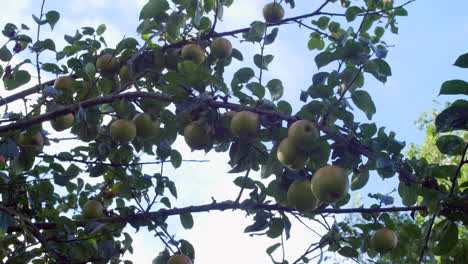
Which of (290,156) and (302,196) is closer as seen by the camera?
(290,156)

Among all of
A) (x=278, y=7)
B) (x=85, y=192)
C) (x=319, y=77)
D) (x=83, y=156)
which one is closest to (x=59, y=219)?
(x=83, y=156)

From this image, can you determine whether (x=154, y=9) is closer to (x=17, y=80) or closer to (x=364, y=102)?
(x=17, y=80)

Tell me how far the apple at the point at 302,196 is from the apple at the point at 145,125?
767 millimetres

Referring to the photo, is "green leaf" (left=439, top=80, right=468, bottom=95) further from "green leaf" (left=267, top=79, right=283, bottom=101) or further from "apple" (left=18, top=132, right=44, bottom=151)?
"apple" (left=18, top=132, right=44, bottom=151)

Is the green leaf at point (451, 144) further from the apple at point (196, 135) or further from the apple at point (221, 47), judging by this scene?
the apple at point (221, 47)

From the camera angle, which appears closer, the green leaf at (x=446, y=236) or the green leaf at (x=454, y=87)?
the green leaf at (x=454, y=87)

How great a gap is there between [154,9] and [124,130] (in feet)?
2.61

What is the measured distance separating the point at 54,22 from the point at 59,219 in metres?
1.18

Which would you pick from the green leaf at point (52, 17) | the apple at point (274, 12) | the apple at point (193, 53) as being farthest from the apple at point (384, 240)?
the green leaf at point (52, 17)

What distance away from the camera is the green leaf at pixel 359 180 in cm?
206

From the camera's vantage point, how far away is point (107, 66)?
277 centimetres

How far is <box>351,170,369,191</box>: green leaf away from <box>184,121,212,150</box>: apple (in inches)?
27.3

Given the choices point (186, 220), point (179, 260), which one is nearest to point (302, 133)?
point (179, 260)

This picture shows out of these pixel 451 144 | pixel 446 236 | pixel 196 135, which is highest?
pixel 196 135
